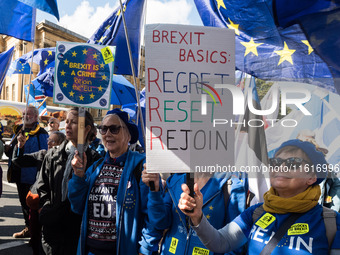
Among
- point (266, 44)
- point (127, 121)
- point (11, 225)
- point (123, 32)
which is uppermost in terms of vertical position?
point (123, 32)

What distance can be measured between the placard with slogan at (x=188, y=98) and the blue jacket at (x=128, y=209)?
712 millimetres

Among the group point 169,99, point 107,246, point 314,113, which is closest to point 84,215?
point 107,246

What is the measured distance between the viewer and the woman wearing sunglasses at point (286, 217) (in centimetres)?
145

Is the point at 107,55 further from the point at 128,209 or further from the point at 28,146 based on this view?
the point at 28,146

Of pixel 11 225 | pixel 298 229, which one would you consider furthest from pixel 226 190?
pixel 11 225

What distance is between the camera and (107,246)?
2107mm

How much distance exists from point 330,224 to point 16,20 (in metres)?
4.85

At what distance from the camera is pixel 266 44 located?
2621 millimetres

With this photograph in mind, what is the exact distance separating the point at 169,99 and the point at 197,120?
7.5 inches

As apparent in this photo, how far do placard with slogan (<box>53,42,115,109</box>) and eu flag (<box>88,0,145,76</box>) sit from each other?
175 centimetres

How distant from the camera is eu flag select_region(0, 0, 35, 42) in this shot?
432 cm

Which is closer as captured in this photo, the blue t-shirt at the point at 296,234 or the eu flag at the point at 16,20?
the blue t-shirt at the point at 296,234

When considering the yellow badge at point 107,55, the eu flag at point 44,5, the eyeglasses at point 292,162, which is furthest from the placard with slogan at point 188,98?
the eu flag at point 44,5

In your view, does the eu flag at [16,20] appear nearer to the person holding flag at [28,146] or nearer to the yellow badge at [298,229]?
the person holding flag at [28,146]
